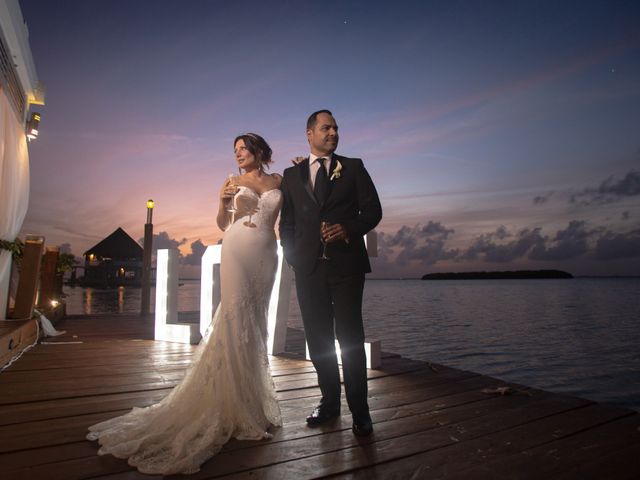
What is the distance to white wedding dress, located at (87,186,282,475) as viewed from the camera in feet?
8.02

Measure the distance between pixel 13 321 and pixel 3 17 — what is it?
17.4 ft

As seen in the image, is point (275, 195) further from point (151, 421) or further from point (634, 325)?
point (634, 325)

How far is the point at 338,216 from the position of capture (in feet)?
9.67

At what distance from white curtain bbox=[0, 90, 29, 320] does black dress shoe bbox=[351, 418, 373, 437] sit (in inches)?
248

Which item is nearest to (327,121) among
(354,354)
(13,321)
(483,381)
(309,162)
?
(309,162)

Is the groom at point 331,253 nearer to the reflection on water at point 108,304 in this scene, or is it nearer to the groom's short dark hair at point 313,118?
the groom's short dark hair at point 313,118

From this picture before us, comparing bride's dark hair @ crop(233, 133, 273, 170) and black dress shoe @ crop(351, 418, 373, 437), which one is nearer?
black dress shoe @ crop(351, 418, 373, 437)

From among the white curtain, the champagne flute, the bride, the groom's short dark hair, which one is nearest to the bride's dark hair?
the bride

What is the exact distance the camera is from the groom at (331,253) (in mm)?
2859

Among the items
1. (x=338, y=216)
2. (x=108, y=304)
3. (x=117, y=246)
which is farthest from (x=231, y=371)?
(x=117, y=246)

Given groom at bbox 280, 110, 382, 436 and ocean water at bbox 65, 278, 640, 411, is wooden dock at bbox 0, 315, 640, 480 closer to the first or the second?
groom at bbox 280, 110, 382, 436

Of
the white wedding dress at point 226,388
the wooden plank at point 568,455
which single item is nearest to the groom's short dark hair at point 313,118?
the white wedding dress at point 226,388

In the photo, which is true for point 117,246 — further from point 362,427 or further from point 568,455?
point 568,455

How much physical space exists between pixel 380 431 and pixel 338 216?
59.9 inches
